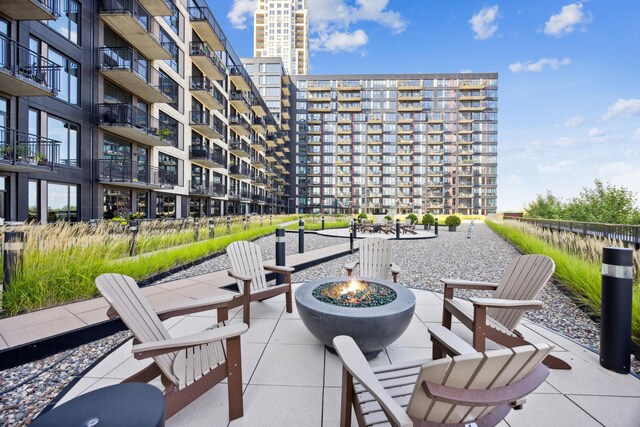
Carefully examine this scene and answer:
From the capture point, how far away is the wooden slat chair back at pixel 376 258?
479 centimetres

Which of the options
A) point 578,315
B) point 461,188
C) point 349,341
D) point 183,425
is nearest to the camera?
point 349,341

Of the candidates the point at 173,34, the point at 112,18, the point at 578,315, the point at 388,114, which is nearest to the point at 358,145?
the point at 388,114

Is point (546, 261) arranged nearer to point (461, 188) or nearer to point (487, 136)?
point (461, 188)

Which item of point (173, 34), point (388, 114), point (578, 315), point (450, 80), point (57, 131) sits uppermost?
point (450, 80)

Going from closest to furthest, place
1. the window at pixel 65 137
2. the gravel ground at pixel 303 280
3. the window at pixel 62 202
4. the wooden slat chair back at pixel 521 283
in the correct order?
the gravel ground at pixel 303 280
the wooden slat chair back at pixel 521 283
the window at pixel 62 202
the window at pixel 65 137

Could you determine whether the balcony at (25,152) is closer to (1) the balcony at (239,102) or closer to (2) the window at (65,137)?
(2) the window at (65,137)

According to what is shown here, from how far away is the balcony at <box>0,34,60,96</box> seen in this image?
31.4 ft

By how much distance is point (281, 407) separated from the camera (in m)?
2.23

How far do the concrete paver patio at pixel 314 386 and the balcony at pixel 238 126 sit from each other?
30700 mm

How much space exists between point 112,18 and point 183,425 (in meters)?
19.0

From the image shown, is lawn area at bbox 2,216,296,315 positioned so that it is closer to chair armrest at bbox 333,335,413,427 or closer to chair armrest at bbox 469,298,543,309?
chair armrest at bbox 333,335,413,427

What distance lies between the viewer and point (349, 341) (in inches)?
73.5

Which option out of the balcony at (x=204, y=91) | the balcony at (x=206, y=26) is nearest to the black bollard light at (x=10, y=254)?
the balcony at (x=204, y=91)

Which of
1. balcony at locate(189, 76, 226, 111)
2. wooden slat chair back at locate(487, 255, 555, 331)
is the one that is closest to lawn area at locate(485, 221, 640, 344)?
wooden slat chair back at locate(487, 255, 555, 331)
